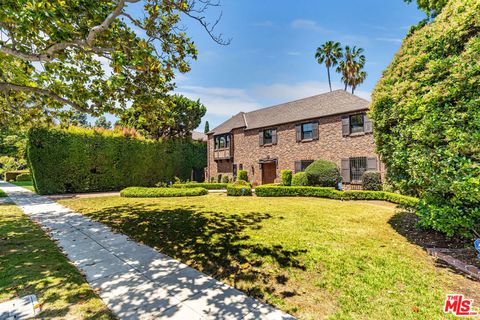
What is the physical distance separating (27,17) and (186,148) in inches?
893

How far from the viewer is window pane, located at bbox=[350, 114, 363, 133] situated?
56.6ft

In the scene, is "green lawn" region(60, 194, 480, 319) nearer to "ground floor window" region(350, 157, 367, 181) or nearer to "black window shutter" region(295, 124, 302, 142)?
"ground floor window" region(350, 157, 367, 181)

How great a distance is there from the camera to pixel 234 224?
764cm

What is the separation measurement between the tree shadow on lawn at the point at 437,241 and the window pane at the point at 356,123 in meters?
10.6

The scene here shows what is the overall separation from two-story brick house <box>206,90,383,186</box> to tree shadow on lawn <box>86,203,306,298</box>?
11.9 m

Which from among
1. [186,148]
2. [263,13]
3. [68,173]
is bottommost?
[68,173]

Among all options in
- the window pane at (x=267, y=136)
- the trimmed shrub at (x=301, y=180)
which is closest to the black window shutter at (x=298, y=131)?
the window pane at (x=267, y=136)

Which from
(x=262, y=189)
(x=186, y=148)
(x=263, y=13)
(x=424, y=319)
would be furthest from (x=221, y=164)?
(x=424, y=319)

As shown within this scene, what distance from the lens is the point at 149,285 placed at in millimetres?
3779

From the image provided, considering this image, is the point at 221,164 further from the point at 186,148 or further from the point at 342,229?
the point at 342,229

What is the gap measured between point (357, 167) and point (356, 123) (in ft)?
11.5

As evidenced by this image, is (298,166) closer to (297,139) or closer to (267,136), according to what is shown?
(297,139)

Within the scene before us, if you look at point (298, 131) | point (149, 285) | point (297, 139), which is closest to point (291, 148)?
point (297, 139)

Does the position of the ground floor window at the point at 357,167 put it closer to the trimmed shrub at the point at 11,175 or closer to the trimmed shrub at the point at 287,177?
the trimmed shrub at the point at 287,177
